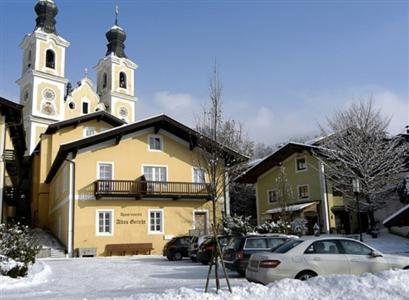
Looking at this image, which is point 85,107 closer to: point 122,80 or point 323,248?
point 122,80

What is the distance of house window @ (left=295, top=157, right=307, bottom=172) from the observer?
35750 millimetres

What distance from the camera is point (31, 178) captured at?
42.0 meters

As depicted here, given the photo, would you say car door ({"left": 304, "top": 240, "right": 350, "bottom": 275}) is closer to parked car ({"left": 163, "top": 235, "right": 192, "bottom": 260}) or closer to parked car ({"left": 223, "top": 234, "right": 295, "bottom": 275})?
parked car ({"left": 223, "top": 234, "right": 295, "bottom": 275})

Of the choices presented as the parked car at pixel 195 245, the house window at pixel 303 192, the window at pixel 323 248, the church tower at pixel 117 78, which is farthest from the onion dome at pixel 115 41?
the window at pixel 323 248

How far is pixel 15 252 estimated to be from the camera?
15.0 meters

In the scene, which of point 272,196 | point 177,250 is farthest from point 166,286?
point 272,196

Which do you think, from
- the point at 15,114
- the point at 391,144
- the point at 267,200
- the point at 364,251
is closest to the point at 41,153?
the point at 15,114

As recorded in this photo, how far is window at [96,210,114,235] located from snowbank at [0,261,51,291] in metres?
11.3

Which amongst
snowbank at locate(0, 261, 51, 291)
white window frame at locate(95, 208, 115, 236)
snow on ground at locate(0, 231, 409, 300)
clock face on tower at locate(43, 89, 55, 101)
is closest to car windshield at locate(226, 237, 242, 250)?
snow on ground at locate(0, 231, 409, 300)

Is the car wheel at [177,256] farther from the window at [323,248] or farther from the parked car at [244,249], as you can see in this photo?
the window at [323,248]

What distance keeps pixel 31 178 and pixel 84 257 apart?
1810 centimetres

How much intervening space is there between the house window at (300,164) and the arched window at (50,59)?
34308 mm

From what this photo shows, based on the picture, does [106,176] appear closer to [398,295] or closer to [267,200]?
[267,200]

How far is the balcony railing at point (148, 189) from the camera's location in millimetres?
27812
